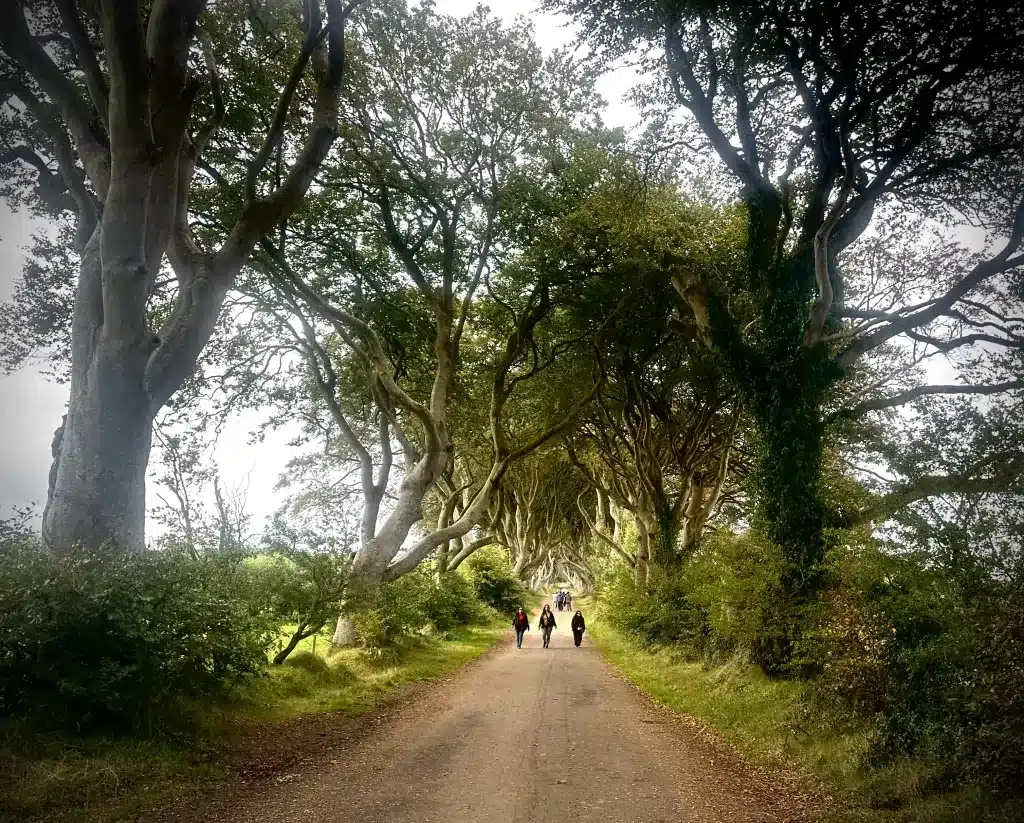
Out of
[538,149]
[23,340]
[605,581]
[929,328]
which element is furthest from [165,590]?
[605,581]

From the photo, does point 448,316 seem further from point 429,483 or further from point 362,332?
point 429,483

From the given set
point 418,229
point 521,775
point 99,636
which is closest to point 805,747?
point 521,775

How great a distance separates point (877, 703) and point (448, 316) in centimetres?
1227

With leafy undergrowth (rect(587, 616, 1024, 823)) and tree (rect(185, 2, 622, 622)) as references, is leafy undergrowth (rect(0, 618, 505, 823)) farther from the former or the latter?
leafy undergrowth (rect(587, 616, 1024, 823))

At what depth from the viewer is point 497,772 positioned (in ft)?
22.7

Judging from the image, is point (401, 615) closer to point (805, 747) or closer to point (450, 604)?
point (450, 604)

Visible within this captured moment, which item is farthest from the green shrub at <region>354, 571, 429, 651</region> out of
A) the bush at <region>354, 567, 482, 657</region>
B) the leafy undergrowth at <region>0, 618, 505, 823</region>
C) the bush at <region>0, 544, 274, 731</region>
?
the bush at <region>0, 544, 274, 731</region>

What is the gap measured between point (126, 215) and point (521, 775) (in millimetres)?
8658

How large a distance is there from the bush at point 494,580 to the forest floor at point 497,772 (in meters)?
17.7

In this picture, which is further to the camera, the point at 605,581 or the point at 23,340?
the point at 605,581

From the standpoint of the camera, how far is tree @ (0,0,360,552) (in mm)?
7547

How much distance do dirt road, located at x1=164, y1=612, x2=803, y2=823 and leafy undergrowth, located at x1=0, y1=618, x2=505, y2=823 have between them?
2.33 ft

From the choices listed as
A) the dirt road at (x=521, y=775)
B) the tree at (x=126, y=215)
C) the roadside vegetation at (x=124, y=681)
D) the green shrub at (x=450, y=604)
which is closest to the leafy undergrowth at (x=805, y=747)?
the dirt road at (x=521, y=775)

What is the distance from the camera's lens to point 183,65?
26.6 ft
